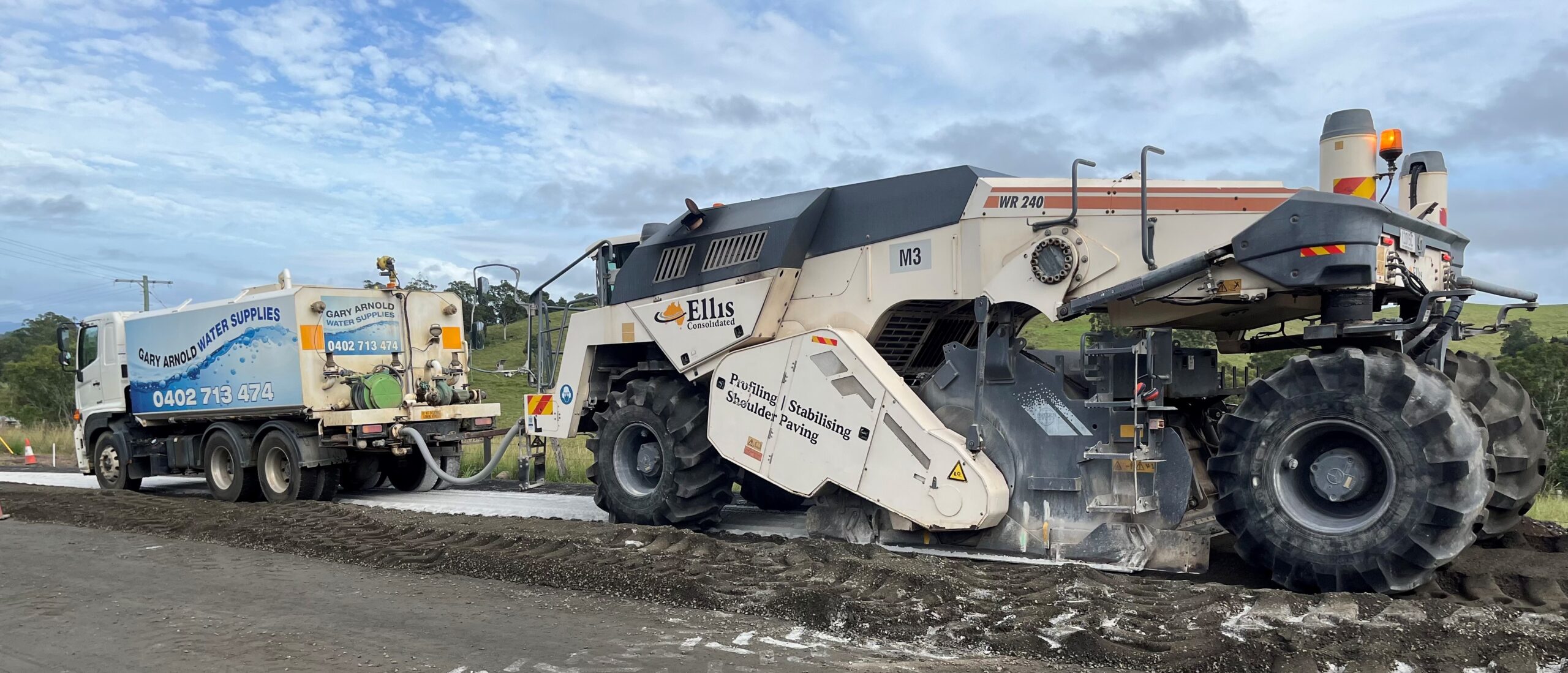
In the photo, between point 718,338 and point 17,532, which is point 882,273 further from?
point 17,532

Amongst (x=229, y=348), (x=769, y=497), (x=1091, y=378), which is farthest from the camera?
(x=229, y=348)

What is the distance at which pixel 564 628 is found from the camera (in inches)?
244

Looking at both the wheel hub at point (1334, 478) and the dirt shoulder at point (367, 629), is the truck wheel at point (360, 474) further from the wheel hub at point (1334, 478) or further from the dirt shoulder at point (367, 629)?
the wheel hub at point (1334, 478)

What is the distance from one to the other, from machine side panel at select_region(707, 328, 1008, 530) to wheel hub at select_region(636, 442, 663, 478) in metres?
0.70

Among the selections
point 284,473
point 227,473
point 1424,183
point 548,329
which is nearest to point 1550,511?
point 1424,183

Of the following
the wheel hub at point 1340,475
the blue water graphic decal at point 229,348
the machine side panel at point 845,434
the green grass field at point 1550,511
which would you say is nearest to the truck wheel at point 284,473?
the blue water graphic decal at point 229,348

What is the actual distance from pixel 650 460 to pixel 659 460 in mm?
97

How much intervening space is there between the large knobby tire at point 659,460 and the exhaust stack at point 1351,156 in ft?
16.4

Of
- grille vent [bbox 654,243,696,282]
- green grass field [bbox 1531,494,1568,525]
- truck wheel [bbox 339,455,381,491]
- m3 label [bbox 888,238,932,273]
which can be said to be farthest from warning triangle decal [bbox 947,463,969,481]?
truck wheel [bbox 339,455,381,491]

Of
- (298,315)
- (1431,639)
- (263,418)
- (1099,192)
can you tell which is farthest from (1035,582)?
(263,418)

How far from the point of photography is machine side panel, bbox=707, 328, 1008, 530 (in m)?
7.37

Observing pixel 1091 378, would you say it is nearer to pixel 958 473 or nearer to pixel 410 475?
pixel 958 473

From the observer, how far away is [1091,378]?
23.5ft

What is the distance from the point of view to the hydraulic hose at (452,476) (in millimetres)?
11133
